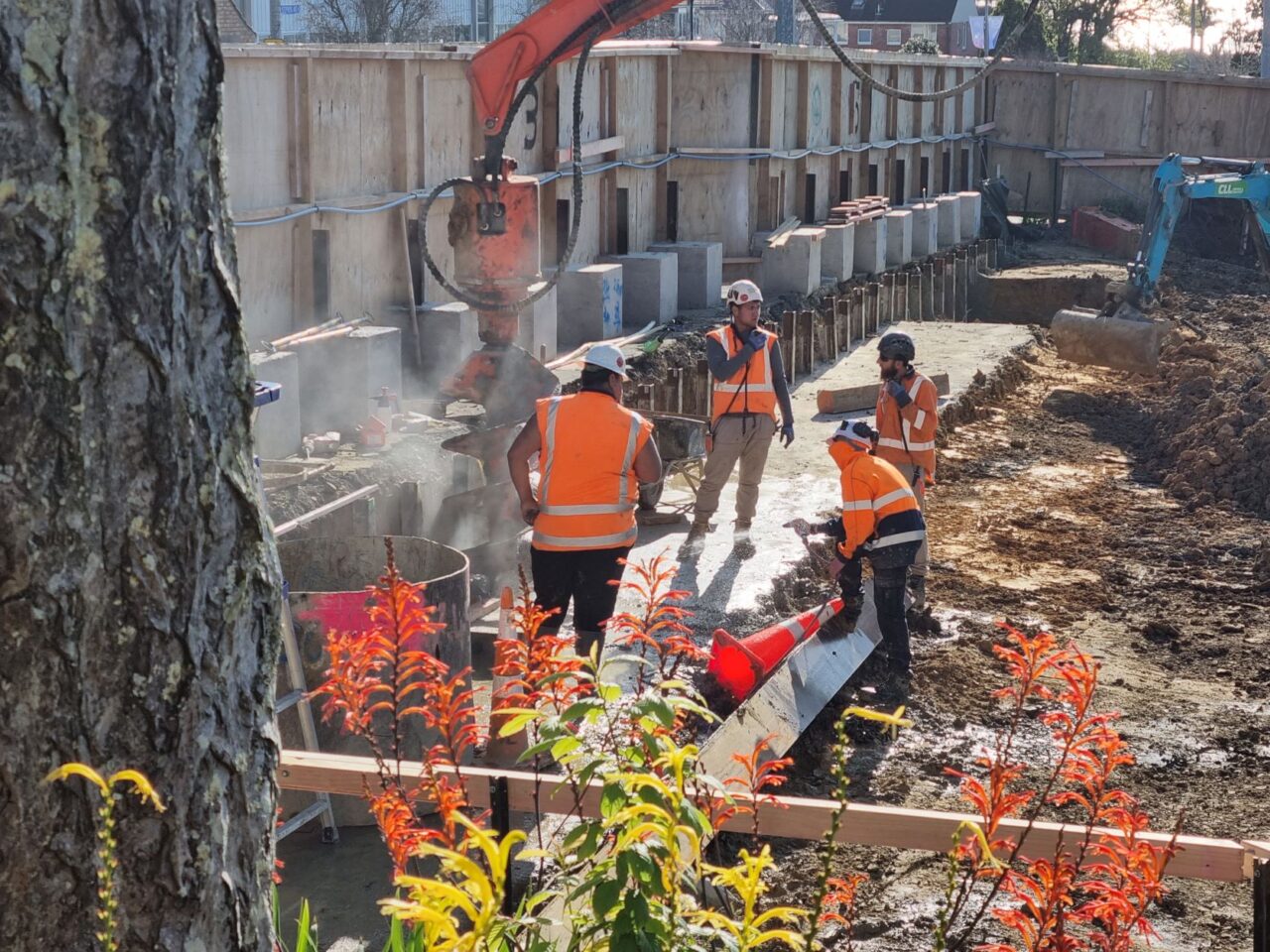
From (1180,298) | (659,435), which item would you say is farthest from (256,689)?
Result: (1180,298)

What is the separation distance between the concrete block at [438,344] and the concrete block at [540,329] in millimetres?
1087

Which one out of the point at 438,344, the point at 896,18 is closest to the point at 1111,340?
the point at 438,344

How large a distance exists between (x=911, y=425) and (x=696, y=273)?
10941mm

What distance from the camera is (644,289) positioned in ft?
61.2

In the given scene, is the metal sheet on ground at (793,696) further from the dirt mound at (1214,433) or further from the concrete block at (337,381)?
the dirt mound at (1214,433)

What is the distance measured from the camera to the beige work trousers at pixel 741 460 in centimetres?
1016

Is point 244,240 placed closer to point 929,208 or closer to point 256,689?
point 256,689

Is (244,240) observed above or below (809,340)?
above

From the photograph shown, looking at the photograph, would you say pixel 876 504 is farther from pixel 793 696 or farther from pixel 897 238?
pixel 897 238

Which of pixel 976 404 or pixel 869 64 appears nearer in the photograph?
pixel 976 404

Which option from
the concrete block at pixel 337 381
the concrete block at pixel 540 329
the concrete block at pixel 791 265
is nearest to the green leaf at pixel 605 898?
the concrete block at pixel 337 381

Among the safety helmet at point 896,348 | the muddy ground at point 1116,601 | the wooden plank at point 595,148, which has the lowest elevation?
the muddy ground at point 1116,601

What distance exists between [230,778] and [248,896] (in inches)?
7.8

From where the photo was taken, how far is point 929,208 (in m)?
29.5
